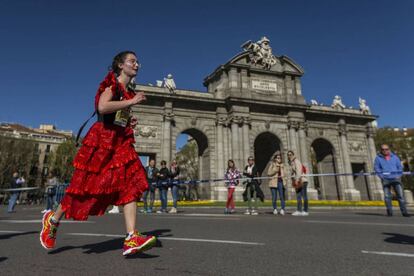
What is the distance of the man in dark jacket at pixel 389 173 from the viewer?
30.1ft

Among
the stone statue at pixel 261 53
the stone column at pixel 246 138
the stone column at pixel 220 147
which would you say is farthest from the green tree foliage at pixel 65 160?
the stone statue at pixel 261 53

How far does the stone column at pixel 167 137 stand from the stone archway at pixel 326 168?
15957mm

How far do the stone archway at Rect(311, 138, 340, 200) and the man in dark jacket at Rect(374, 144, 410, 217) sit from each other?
2277cm

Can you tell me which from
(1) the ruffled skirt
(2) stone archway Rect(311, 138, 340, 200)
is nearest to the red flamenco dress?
(1) the ruffled skirt

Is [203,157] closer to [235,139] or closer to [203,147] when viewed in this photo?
[203,147]

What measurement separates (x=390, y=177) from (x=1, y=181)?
142 feet

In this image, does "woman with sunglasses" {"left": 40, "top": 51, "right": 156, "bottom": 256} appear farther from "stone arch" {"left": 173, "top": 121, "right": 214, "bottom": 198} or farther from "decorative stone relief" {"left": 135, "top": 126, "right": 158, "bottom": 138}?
"stone arch" {"left": 173, "top": 121, "right": 214, "bottom": 198}

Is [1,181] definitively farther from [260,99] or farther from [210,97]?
[260,99]

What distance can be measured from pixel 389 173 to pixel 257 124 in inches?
758

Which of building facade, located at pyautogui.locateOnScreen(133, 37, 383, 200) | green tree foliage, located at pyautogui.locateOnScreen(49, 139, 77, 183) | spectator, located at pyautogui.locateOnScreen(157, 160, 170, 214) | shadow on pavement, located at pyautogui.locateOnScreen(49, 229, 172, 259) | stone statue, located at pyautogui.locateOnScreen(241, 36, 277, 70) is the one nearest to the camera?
shadow on pavement, located at pyautogui.locateOnScreen(49, 229, 172, 259)

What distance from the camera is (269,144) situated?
101ft

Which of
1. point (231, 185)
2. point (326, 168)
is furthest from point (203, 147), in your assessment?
point (231, 185)

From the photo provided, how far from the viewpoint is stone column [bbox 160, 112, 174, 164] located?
25078 mm

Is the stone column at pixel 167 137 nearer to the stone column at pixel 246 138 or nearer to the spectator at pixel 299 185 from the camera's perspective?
the stone column at pixel 246 138
